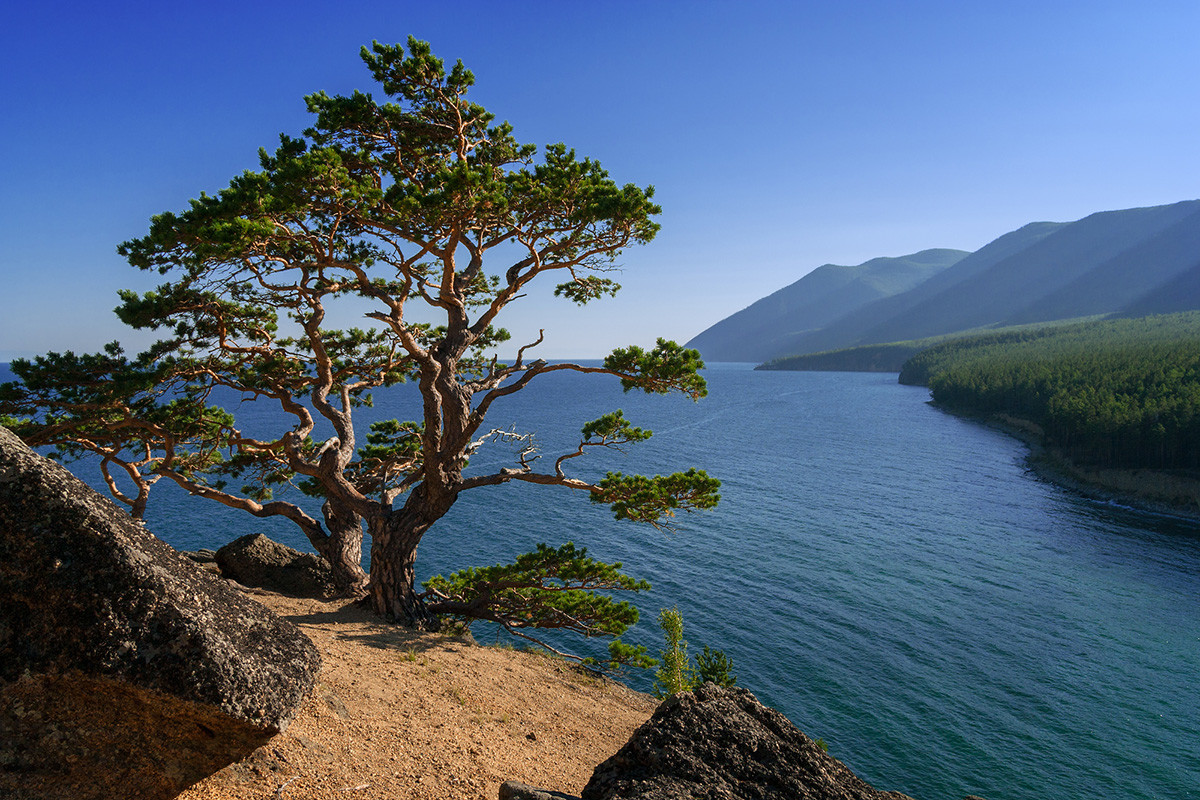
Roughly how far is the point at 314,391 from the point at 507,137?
7.94m

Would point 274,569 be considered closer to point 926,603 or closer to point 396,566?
point 396,566

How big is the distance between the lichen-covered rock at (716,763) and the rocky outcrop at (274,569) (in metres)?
14.0

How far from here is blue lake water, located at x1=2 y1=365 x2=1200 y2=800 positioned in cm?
2042

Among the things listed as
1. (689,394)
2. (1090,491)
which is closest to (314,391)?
(689,394)

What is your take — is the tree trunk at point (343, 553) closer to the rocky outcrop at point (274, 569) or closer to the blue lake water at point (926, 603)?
the rocky outcrop at point (274, 569)

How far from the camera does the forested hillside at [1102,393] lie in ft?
189

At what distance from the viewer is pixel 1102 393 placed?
73.8m

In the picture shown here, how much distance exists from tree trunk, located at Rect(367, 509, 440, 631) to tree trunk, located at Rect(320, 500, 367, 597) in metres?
1.94

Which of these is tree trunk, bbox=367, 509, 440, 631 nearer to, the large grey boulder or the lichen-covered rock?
the lichen-covered rock

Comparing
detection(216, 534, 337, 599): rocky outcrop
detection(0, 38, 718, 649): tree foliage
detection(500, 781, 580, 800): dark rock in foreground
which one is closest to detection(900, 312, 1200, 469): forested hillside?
detection(0, 38, 718, 649): tree foliage

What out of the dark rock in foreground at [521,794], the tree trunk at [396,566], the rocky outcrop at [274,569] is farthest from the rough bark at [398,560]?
the dark rock in foreground at [521,794]

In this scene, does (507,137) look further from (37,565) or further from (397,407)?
(397,407)

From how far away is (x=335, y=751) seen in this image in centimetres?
665

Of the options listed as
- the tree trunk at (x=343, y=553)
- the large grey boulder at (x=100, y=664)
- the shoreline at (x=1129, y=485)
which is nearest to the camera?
the large grey boulder at (x=100, y=664)
